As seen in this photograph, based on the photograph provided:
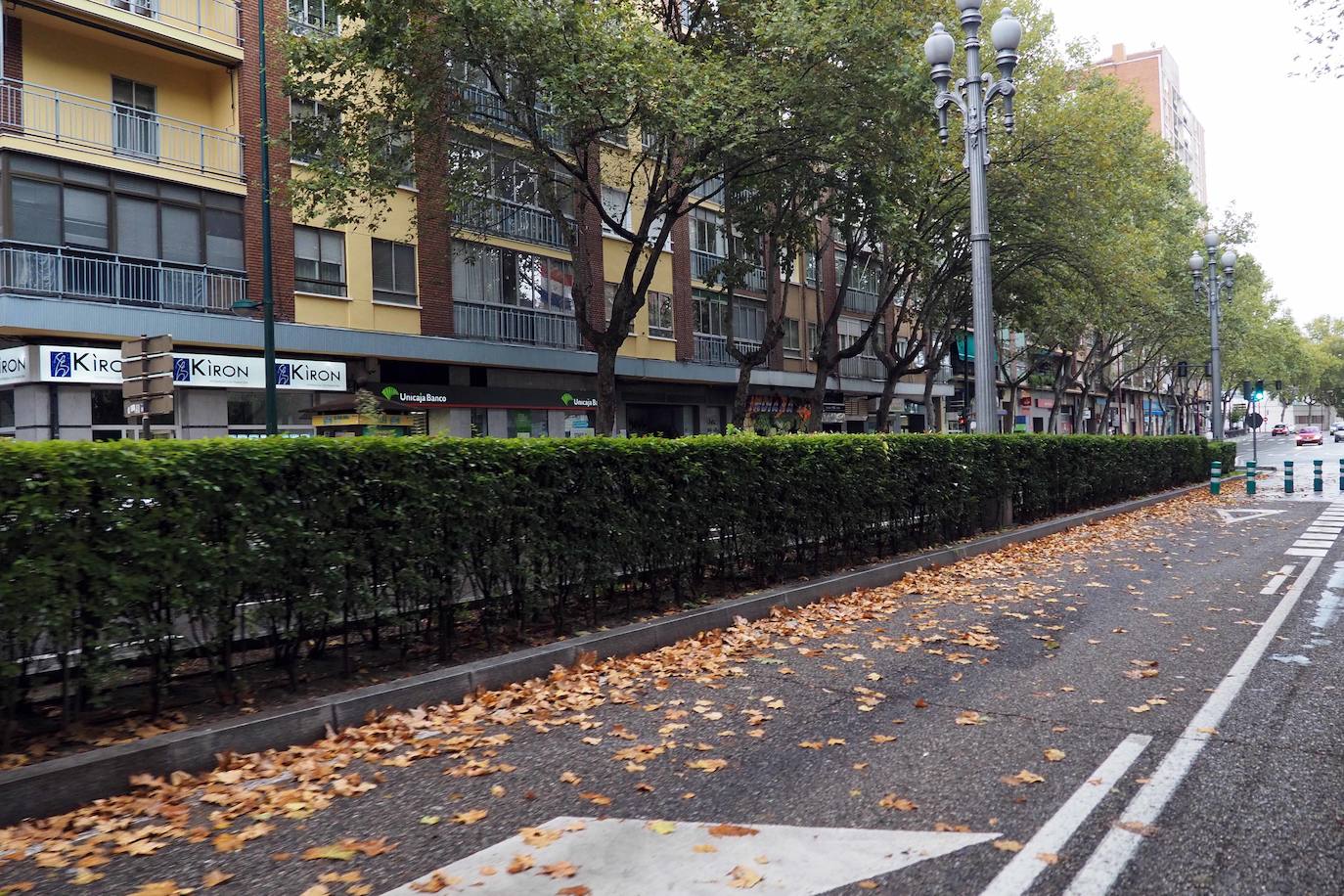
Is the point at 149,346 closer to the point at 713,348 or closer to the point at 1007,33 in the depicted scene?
the point at 1007,33

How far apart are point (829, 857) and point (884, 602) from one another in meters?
6.07

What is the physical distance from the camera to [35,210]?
702 inches

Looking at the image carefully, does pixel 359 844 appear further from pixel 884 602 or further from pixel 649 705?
pixel 884 602

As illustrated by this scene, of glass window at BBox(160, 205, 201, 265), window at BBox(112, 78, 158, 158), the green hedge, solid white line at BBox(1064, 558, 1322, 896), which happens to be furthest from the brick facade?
solid white line at BBox(1064, 558, 1322, 896)

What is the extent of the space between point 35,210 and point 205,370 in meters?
4.13

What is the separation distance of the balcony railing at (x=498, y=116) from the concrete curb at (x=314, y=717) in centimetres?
1078

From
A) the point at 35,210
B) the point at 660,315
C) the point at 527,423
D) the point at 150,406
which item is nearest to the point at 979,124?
the point at 150,406

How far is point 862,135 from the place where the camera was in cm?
1752

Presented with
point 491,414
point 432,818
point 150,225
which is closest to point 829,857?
point 432,818

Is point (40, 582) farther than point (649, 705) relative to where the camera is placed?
No

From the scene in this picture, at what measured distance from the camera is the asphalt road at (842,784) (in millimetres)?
3426

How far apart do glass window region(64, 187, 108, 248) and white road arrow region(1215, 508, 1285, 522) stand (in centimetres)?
2249

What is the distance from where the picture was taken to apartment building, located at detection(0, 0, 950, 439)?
18.0 m

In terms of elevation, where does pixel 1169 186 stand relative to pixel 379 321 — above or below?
above
